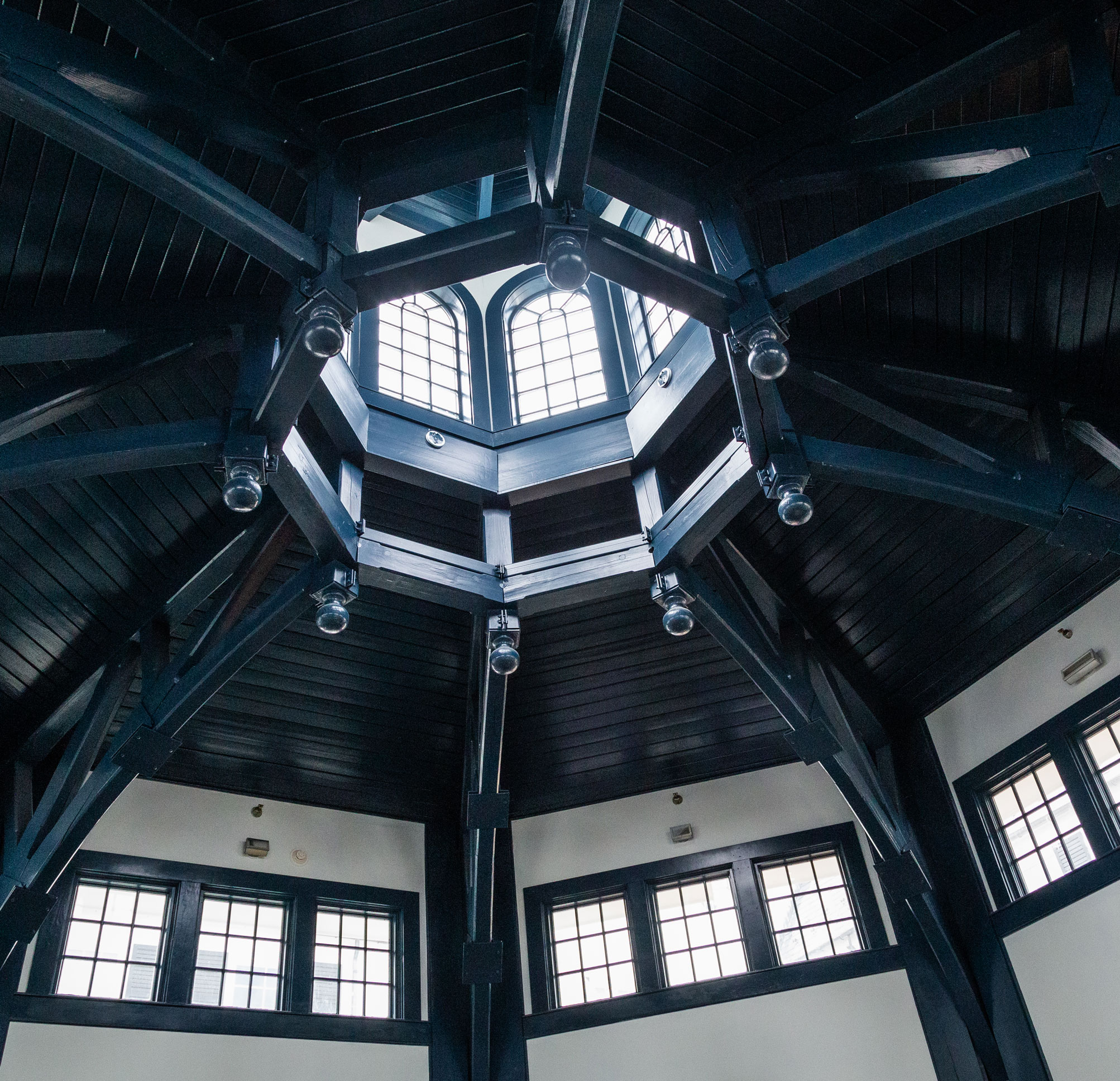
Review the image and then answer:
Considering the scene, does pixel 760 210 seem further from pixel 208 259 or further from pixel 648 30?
pixel 208 259

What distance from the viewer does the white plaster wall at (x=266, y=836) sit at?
1095 centimetres

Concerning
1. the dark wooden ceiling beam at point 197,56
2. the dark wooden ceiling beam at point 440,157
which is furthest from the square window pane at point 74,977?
the dark wooden ceiling beam at point 197,56

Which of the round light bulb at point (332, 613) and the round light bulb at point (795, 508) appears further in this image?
the round light bulb at point (332, 613)

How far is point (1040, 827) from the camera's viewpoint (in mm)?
10383

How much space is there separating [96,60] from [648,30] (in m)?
3.48

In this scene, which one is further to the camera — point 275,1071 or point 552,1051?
point 552,1051

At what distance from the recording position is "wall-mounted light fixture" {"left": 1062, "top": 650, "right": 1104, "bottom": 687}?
33.0 feet

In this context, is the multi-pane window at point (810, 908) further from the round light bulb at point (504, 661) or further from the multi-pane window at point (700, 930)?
the round light bulb at point (504, 661)

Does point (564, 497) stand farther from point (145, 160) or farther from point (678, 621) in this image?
point (145, 160)

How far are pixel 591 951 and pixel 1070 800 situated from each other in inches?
199

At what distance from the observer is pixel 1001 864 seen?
1062 cm

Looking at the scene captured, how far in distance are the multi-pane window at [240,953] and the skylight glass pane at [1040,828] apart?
7.31m

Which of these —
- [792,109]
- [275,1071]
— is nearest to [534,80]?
[792,109]

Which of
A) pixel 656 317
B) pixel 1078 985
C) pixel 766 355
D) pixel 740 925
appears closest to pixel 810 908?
pixel 740 925
